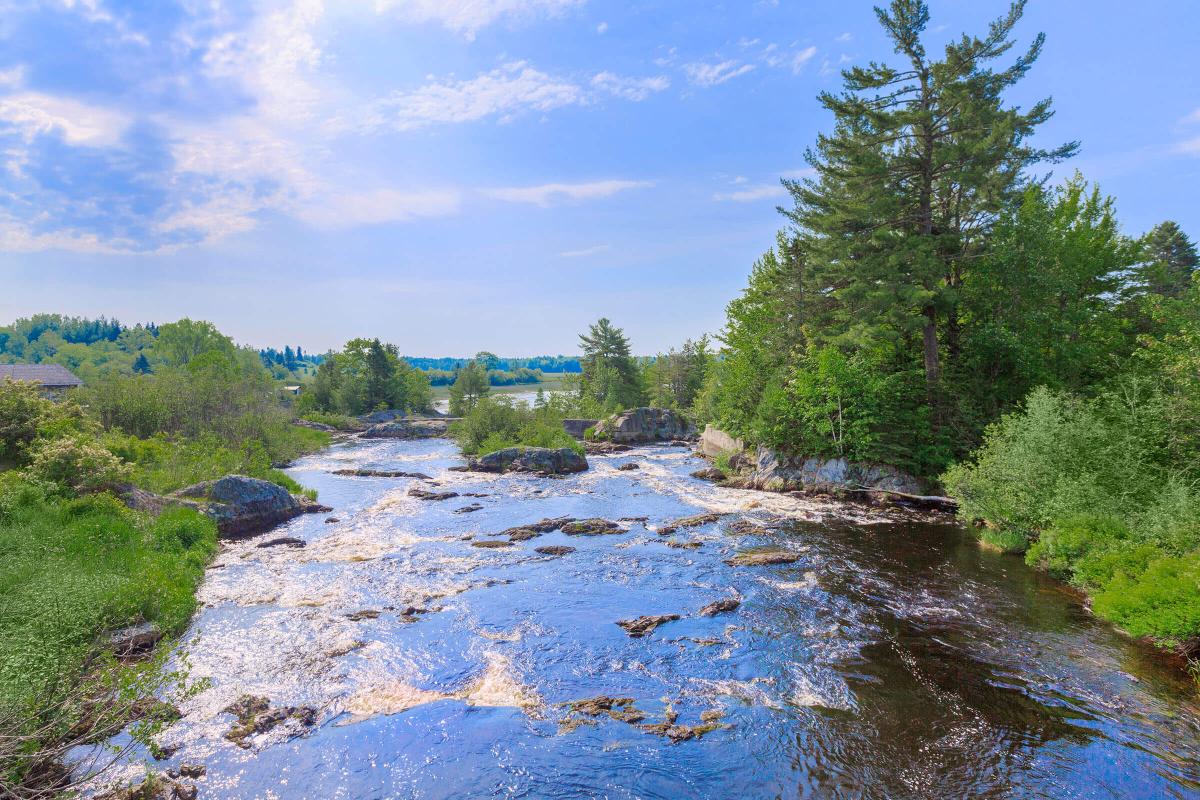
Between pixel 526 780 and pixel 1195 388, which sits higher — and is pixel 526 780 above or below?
below

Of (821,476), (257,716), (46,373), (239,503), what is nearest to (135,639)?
(257,716)

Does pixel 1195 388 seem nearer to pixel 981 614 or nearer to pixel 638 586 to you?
pixel 981 614

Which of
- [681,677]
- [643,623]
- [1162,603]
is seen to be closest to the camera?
[681,677]

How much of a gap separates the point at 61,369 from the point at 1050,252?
9884cm

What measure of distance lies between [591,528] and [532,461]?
1792 centimetres

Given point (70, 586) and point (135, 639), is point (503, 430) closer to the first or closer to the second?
point (135, 639)

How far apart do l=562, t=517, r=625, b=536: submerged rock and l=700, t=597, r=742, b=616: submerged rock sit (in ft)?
27.3

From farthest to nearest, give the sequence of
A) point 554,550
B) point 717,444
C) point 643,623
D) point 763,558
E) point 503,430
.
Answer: point 503,430 → point 717,444 → point 554,550 → point 763,558 → point 643,623

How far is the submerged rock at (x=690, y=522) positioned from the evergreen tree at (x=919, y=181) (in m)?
12.1

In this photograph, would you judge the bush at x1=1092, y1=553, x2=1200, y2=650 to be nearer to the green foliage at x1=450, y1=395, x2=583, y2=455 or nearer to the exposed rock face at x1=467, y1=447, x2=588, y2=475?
the exposed rock face at x1=467, y1=447, x2=588, y2=475

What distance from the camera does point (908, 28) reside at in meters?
26.7

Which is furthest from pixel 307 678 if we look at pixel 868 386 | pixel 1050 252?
pixel 1050 252

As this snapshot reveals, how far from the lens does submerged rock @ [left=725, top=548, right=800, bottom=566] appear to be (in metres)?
19.2

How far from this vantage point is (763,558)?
63.9 ft
